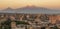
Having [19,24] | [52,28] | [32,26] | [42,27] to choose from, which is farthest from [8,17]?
[52,28]

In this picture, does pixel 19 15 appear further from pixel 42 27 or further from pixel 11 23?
A: pixel 42 27

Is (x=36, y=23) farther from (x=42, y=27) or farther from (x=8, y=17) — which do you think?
(x=8, y=17)

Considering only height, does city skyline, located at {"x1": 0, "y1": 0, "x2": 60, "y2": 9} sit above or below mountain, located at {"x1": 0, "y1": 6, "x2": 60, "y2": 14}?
above

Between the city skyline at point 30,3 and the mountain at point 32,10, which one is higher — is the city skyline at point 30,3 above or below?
above

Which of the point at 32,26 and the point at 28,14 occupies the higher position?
the point at 28,14

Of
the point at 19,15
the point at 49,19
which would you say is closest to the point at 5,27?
the point at 19,15

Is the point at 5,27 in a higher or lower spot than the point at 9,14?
lower

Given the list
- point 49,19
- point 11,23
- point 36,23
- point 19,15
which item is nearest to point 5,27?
point 11,23
